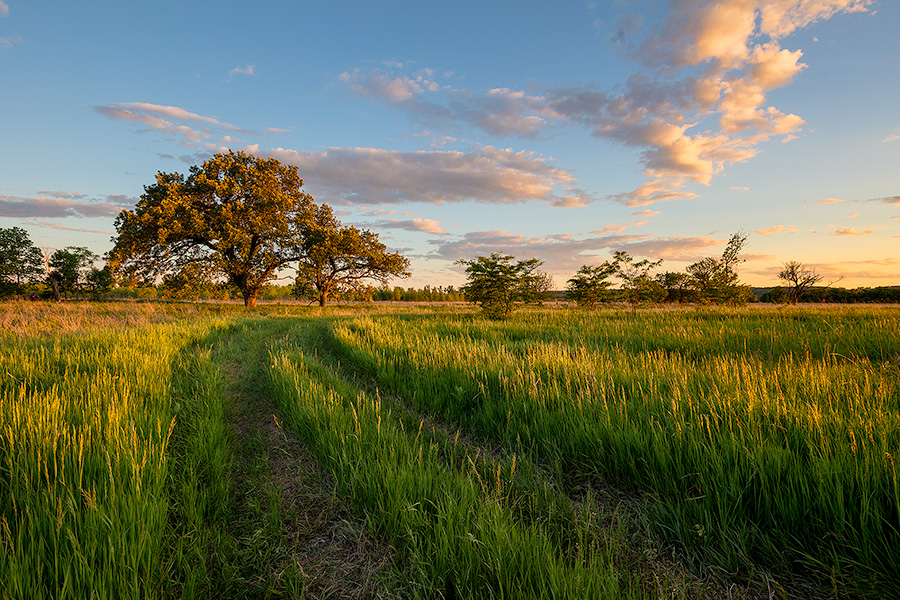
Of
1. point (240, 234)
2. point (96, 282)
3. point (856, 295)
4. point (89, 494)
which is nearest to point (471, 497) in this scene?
point (89, 494)

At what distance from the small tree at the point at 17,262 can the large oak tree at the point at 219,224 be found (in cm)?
→ 4561

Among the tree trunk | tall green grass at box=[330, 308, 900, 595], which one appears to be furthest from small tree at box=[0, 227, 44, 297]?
tall green grass at box=[330, 308, 900, 595]

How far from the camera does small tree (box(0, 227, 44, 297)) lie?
48312mm

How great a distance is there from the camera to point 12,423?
3.22m

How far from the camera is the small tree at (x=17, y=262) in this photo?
48312 mm

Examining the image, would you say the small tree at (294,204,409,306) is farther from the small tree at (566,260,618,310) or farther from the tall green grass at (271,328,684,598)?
the tall green grass at (271,328,684,598)

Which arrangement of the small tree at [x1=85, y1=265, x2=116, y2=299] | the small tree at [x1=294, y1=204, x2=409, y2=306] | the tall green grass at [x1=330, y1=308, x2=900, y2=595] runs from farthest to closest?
the small tree at [x1=85, y1=265, x2=116, y2=299]
the small tree at [x1=294, y1=204, x2=409, y2=306]
the tall green grass at [x1=330, y1=308, x2=900, y2=595]

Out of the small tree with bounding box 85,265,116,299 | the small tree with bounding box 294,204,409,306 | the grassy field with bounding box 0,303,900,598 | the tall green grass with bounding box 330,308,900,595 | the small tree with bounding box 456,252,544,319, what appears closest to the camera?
the grassy field with bounding box 0,303,900,598

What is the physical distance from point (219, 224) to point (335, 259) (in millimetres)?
8913

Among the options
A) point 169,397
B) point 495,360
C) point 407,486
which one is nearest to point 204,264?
point 169,397

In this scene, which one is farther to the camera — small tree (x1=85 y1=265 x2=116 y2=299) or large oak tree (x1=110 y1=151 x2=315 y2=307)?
small tree (x1=85 y1=265 x2=116 y2=299)

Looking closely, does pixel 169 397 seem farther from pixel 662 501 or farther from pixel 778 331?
pixel 778 331

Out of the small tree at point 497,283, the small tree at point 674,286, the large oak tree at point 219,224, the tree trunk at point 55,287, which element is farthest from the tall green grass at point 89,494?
the tree trunk at point 55,287

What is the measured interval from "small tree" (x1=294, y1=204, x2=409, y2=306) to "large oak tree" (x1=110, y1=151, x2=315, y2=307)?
1.43m
